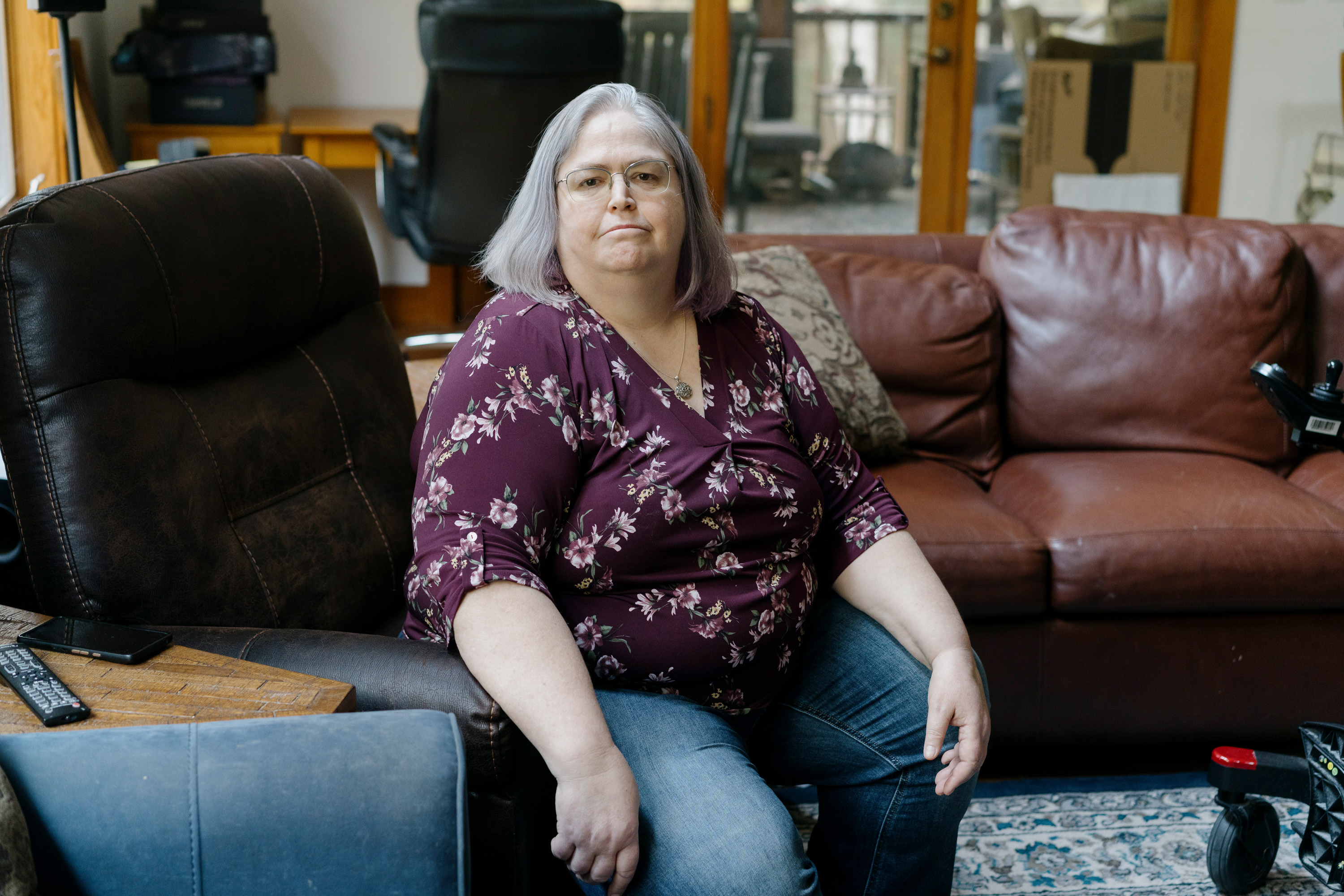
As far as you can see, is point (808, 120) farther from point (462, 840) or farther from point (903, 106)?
point (462, 840)

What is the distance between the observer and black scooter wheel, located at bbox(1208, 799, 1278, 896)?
5.21ft

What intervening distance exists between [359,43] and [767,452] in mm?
3279

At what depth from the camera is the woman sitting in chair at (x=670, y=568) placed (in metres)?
1.07

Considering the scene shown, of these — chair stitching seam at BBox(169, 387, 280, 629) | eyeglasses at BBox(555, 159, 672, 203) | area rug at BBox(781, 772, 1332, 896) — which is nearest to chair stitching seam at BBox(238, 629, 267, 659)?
chair stitching seam at BBox(169, 387, 280, 629)

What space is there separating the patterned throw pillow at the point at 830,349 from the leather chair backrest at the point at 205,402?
72cm

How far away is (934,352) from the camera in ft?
7.27

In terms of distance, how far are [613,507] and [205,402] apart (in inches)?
19.5

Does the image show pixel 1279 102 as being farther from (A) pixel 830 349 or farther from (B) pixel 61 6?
(B) pixel 61 6

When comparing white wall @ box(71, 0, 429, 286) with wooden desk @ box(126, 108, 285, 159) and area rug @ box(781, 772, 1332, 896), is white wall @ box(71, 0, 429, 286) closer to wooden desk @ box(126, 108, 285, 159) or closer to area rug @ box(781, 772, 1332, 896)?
wooden desk @ box(126, 108, 285, 159)

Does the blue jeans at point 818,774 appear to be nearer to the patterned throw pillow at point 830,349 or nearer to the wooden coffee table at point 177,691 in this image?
the wooden coffee table at point 177,691

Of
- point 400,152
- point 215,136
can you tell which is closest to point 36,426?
point 400,152

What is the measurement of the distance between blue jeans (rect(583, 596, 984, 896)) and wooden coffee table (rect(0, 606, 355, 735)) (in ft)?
0.99

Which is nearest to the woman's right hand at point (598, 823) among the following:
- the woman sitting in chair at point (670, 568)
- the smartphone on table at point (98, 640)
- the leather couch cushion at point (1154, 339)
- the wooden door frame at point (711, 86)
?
the woman sitting in chair at point (670, 568)

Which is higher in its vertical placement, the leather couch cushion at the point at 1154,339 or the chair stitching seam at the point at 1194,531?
the leather couch cushion at the point at 1154,339
